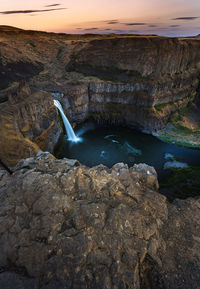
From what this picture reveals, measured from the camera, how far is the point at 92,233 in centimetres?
975

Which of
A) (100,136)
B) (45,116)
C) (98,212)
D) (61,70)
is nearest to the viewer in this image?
(98,212)

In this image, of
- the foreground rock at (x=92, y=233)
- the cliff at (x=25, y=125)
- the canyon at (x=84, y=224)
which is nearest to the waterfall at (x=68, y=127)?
the cliff at (x=25, y=125)

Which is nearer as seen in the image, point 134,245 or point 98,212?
point 134,245

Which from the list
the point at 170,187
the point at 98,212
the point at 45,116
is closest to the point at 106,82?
the point at 45,116

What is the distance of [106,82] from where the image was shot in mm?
40062

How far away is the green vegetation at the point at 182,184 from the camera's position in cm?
1820

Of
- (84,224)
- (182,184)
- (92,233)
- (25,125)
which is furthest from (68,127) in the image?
(92,233)

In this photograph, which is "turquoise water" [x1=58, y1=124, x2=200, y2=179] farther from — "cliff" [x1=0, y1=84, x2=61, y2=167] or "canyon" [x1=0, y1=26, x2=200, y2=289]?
"canyon" [x1=0, y1=26, x2=200, y2=289]

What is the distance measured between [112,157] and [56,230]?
860 inches

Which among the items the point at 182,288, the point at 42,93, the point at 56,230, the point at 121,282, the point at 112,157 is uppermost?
the point at 42,93

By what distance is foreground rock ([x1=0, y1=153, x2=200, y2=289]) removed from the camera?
853 cm

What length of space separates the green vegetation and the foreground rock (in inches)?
199

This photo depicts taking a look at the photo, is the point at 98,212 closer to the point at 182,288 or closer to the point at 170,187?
the point at 182,288

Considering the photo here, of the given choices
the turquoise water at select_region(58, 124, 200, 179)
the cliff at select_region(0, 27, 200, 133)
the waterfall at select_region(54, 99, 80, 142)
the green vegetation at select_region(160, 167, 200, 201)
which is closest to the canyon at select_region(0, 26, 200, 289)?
the green vegetation at select_region(160, 167, 200, 201)
